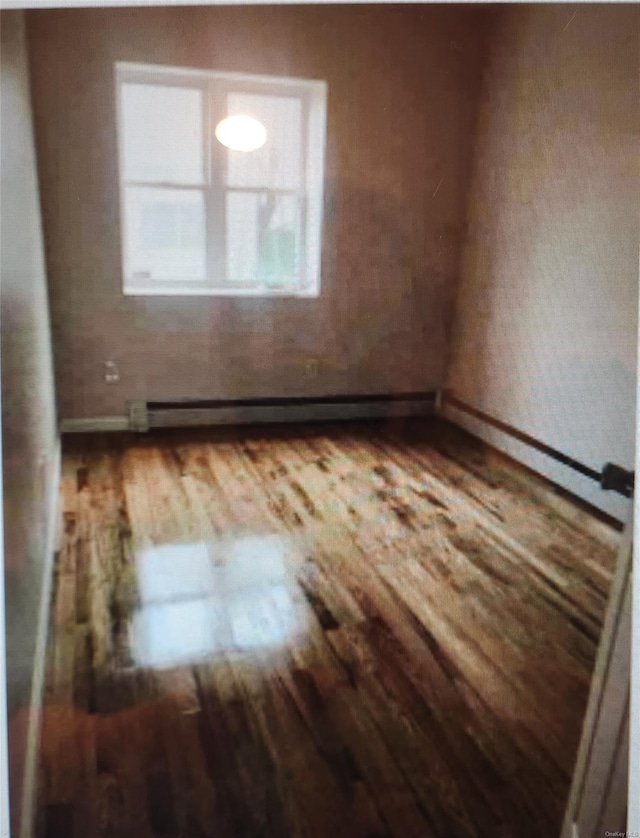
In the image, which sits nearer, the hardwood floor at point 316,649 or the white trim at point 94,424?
the hardwood floor at point 316,649

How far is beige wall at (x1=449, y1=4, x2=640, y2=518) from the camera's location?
1.31 m

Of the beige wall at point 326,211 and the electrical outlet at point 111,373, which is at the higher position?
the beige wall at point 326,211

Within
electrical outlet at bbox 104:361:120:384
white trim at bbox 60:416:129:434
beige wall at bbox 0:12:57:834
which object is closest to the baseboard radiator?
white trim at bbox 60:416:129:434

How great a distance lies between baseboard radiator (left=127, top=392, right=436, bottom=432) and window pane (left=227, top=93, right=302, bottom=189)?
0.95 metres

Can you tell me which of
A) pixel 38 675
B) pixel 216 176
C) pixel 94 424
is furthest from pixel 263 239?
pixel 38 675

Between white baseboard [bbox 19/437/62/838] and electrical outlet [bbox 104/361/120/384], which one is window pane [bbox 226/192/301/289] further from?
white baseboard [bbox 19/437/62/838]

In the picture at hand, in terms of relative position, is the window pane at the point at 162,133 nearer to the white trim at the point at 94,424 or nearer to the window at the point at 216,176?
the window at the point at 216,176

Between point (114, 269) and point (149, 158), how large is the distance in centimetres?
45

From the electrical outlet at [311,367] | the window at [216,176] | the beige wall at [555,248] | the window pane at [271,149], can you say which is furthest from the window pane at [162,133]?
the electrical outlet at [311,367]

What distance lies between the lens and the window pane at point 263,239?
1764 mm

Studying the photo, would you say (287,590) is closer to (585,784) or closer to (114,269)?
(585,784)

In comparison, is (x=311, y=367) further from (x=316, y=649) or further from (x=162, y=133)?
(x=316, y=649)

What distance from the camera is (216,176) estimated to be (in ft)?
5.90

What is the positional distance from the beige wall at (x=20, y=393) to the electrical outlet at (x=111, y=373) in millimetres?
516
